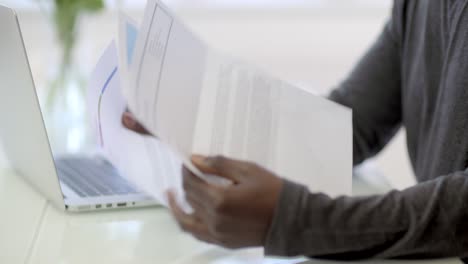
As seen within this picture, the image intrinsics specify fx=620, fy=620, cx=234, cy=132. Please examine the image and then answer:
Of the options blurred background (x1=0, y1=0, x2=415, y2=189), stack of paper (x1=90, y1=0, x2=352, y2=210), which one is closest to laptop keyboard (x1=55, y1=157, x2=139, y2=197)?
stack of paper (x1=90, y1=0, x2=352, y2=210)

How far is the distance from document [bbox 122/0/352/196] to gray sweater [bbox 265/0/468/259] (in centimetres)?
8

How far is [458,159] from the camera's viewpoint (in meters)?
0.73

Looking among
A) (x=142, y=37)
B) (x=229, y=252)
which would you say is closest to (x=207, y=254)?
(x=229, y=252)

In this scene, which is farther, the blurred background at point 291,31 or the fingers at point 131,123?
the blurred background at point 291,31

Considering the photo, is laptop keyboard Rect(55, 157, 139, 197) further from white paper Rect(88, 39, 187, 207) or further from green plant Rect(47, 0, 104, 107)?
green plant Rect(47, 0, 104, 107)

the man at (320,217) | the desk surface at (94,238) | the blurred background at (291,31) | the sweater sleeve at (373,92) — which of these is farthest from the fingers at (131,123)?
the blurred background at (291,31)

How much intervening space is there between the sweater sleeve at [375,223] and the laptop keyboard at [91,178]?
0.25 metres

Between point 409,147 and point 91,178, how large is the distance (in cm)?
46

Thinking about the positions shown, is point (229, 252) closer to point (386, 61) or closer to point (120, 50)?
point (120, 50)

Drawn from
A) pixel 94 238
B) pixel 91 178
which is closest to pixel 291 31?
pixel 91 178

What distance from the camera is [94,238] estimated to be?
65cm

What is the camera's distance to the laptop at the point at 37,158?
61 cm

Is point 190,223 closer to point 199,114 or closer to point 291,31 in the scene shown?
point 199,114

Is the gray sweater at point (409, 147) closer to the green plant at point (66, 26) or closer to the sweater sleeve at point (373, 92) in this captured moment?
the sweater sleeve at point (373, 92)
